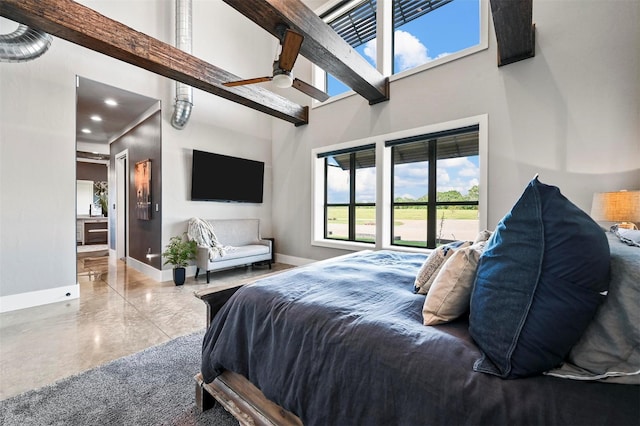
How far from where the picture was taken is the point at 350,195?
4.95 metres

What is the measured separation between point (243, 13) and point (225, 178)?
2.87 m

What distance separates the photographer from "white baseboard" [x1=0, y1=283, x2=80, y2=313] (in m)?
2.95

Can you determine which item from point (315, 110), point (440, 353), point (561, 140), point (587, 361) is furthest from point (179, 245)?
point (561, 140)

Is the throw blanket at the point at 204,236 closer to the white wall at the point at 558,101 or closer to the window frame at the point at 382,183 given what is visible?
the window frame at the point at 382,183

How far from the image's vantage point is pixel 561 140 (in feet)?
9.45

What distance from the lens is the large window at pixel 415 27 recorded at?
3686mm

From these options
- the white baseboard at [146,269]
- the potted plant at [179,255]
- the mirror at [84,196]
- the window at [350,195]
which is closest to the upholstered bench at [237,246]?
the potted plant at [179,255]

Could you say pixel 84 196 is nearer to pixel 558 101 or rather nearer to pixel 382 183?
pixel 382 183

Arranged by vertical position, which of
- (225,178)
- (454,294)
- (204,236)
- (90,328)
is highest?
(225,178)

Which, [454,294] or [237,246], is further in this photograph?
→ [237,246]

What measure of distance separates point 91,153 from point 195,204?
189 inches

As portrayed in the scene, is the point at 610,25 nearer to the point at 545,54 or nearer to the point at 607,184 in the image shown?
the point at 545,54

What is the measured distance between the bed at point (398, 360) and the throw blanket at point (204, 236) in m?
2.83

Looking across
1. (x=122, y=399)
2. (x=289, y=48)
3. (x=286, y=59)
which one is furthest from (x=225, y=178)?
(x=122, y=399)
